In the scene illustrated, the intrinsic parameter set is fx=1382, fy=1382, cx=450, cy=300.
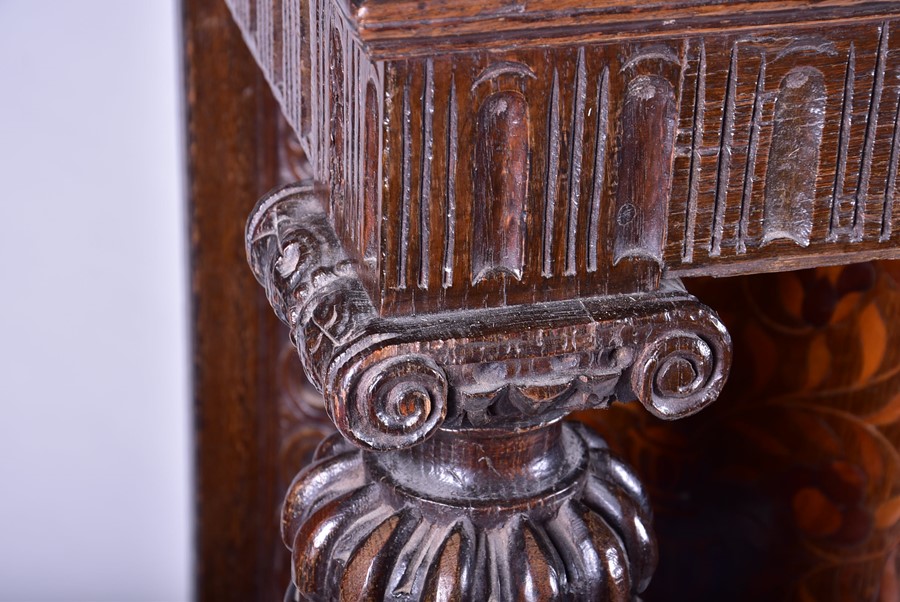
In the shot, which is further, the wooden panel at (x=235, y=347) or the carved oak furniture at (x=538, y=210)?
the wooden panel at (x=235, y=347)

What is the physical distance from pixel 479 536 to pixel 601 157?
9.7 inches

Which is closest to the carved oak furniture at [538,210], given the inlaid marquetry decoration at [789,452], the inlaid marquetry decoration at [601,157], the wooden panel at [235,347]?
the inlaid marquetry decoration at [601,157]

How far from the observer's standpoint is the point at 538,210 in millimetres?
691

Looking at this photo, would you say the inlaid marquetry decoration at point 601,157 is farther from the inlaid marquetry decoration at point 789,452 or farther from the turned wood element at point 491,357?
the inlaid marquetry decoration at point 789,452

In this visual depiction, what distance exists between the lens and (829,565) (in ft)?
3.98

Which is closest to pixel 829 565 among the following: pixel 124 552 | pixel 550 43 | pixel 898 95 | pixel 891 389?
pixel 891 389

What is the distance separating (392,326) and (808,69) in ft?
0.81

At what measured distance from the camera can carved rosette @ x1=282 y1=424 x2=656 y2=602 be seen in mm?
797

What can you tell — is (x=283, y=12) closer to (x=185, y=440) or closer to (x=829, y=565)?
(x=829, y=565)

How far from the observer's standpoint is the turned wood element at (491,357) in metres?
0.69

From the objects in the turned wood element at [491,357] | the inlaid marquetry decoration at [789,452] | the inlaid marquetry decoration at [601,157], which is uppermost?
the inlaid marquetry decoration at [601,157]

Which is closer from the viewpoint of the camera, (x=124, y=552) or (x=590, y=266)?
(x=590, y=266)

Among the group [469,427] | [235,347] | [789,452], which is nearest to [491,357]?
[469,427]

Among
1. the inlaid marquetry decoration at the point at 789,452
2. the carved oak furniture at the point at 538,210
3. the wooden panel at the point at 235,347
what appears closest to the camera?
the carved oak furniture at the point at 538,210
